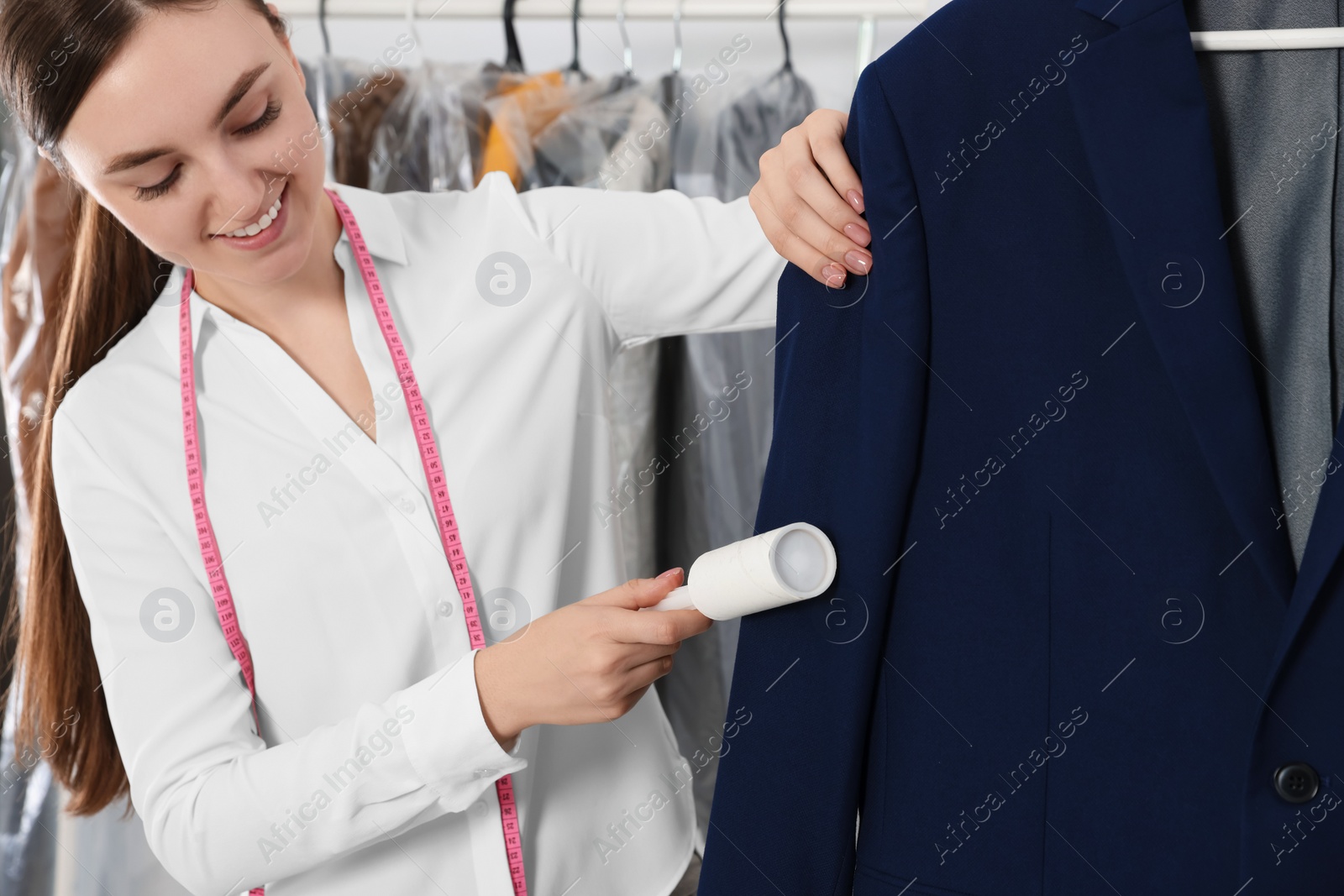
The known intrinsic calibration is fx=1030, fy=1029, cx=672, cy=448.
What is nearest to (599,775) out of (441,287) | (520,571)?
(520,571)

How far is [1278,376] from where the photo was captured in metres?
0.76

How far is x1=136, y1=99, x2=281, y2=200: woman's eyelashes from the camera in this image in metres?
0.84

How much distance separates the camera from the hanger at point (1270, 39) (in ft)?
2.34

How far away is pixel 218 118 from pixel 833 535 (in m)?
0.59

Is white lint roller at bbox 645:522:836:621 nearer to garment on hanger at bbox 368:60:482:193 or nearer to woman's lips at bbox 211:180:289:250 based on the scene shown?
woman's lips at bbox 211:180:289:250

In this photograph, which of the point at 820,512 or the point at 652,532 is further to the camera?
the point at 652,532

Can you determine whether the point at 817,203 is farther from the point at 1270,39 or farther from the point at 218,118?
the point at 218,118

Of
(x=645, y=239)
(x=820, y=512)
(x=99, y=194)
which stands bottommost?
(x=820, y=512)

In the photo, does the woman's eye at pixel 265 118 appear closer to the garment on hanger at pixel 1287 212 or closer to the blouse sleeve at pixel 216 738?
the blouse sleeve at pixel 216 738

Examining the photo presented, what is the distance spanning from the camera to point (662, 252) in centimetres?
101

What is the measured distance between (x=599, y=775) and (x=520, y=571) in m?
0.22

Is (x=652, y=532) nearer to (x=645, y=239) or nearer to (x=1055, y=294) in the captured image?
(x=645, y=239)

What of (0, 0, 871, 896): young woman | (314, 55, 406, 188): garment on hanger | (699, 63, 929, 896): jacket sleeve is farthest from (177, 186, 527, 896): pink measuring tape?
(314, 55, 406, 188): garment on hanger

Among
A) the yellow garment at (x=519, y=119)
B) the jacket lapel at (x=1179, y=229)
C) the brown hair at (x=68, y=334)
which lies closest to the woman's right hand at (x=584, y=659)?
the jacket lapel at (x=1179, y=229)
